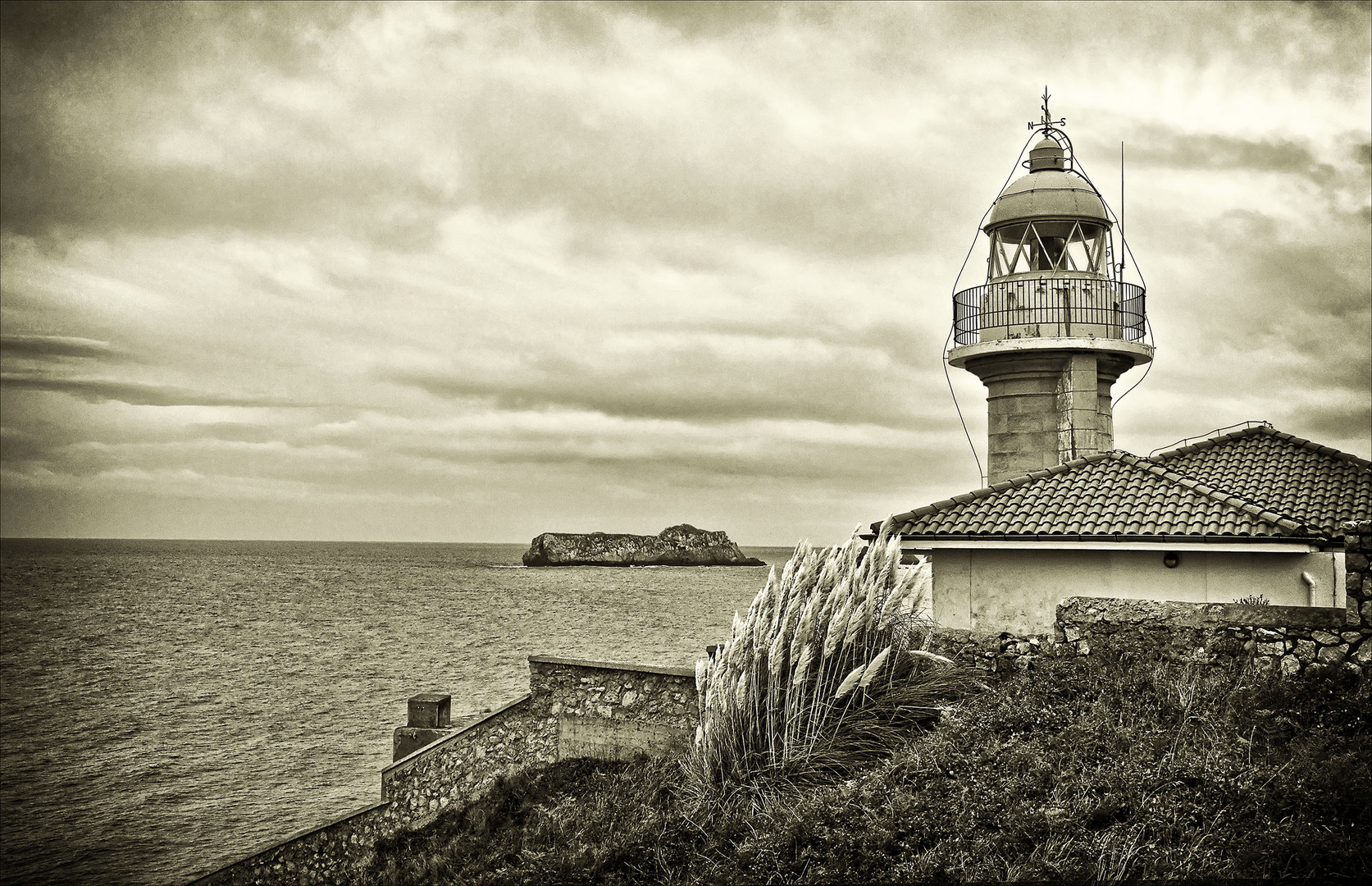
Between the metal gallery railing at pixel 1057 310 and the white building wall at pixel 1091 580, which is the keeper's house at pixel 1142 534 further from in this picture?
the metal gallery railing at pixel 1057 310

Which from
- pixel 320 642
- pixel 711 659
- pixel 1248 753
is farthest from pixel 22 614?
pixel 1248 753

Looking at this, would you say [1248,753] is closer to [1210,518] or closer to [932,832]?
[932,832]

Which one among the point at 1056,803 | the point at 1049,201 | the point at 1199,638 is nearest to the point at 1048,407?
the point at 1049,201

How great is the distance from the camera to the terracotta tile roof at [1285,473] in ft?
39.6

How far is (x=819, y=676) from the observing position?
8.04 meters

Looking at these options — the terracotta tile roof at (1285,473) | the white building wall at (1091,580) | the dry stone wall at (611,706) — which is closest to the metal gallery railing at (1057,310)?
the terracotta tile roof at (1285,473)

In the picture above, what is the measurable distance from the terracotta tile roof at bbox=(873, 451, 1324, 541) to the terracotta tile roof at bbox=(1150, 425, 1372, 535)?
1.87ft

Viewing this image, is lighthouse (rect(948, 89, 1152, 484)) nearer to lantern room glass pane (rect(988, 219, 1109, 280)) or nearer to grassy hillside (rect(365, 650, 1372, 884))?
lantern room glass pane (rect(988, 219, 1109, 280))

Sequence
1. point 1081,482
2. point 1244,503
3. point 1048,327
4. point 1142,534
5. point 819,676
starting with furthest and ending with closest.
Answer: point 1048,327 → point 1081,482 → point 1244,503 → point 1142,534 → point 819,676

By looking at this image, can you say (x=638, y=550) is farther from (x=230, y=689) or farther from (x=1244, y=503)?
(x=1244, y=503)

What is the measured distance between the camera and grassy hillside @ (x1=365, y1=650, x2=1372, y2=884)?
18.0 feet

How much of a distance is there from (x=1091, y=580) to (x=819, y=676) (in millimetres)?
5600

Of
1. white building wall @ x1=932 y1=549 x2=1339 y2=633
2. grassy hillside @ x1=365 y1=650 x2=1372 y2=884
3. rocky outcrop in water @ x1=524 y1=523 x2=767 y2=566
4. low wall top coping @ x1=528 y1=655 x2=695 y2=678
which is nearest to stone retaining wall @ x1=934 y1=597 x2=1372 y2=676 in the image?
grassy hillside @ x1=365 y1=650 x2=1372 y2=884

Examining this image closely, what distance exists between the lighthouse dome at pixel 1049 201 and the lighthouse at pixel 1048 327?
0.7 inches
